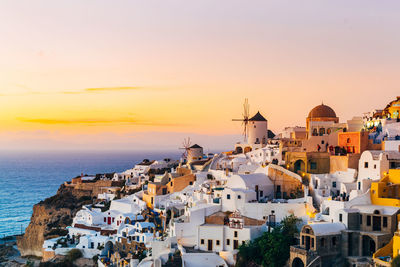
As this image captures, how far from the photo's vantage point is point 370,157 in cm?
3109

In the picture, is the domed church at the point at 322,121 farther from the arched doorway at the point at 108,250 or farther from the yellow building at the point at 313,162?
the arched doorway at the point at 108,250

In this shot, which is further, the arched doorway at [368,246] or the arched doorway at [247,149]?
the arched doorway at [247,149]

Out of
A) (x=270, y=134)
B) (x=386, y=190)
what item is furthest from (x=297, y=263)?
(x=270, y=134)

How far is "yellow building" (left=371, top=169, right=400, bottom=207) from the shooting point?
27781 mm

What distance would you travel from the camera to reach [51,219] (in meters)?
52.8

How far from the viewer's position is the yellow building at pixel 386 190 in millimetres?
27781

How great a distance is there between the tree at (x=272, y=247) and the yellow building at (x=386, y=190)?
16.6ft

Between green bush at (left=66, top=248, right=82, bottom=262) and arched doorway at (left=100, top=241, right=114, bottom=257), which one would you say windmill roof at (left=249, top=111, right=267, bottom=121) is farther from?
green bush at (left=66, top=248, right=82, bottom=262)

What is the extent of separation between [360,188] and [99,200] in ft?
97.4

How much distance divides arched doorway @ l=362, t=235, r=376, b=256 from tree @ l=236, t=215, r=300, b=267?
414 centimetres

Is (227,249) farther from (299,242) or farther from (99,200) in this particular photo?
(99,200)

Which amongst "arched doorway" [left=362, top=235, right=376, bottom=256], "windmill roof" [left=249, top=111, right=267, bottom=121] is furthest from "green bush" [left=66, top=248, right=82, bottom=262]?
"windmill roof" [left=249, top=111, right=267, bottom=121]

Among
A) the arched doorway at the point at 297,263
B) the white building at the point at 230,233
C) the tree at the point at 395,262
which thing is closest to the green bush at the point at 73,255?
the white building at the point at 230,233

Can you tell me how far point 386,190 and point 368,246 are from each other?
11.6ft
